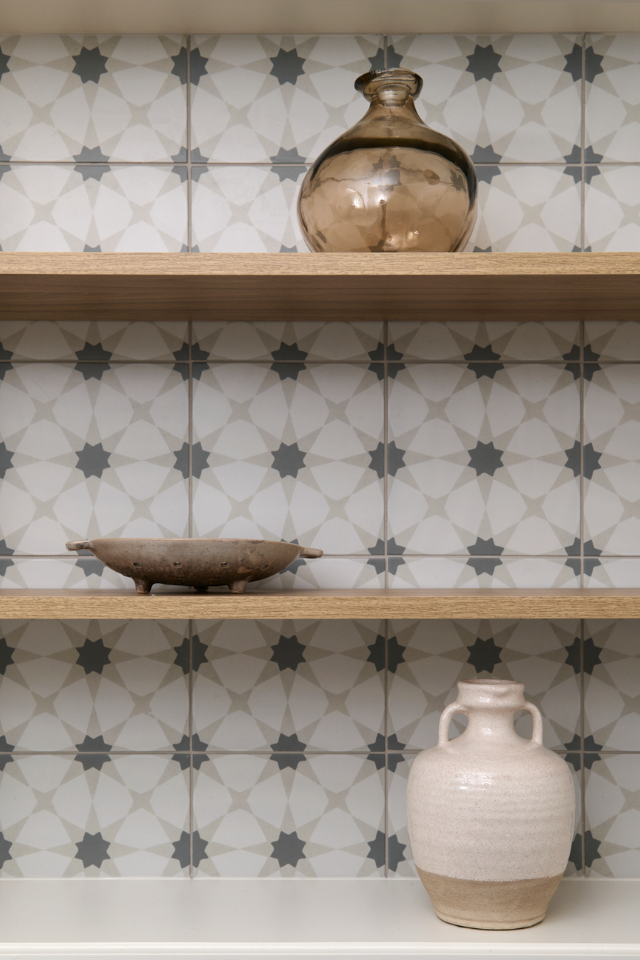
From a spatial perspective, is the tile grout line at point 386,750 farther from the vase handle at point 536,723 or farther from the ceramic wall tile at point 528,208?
the ceramic wall tile at point 528,208

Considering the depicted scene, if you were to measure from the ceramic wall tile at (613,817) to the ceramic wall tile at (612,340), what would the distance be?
61 centimetres

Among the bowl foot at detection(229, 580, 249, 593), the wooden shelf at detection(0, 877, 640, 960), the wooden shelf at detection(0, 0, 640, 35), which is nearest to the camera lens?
the wooden shelf at detection(0, 877, 640, 960)

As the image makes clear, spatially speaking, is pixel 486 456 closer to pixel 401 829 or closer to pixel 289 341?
pixel 289 341

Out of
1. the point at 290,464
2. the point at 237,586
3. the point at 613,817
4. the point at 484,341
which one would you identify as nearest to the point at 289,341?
the point at 290,464

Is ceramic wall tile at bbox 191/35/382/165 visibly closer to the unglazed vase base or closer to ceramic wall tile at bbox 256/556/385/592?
ceramic wall tile at bbox 256/556/385/592

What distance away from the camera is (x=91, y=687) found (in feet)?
4.11

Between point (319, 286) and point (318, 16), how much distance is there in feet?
1.59

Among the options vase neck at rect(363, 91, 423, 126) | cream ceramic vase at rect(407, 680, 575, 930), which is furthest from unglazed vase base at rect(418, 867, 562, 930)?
vase neck at rect(363, 91, 423, 126)

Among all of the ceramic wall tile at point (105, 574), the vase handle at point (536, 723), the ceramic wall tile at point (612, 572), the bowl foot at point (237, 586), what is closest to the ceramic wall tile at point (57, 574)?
the ceramic wall tile at point (105, 574)

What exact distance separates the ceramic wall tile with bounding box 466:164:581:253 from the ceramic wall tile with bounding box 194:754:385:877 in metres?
0.83

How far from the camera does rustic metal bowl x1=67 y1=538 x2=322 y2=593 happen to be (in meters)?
1.05

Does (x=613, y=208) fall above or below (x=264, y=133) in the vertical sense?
below

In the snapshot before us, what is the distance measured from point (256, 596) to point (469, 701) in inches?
12.1

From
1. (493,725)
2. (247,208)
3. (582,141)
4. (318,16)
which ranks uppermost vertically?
(318,16)
